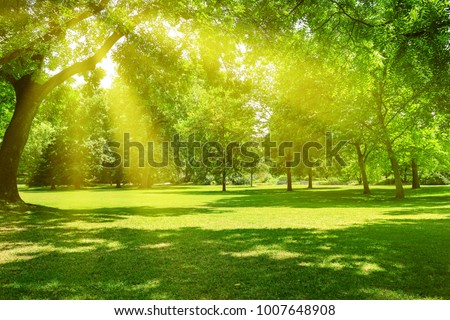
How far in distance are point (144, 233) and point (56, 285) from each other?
17.9 feet

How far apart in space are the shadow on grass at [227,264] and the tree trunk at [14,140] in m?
7.97

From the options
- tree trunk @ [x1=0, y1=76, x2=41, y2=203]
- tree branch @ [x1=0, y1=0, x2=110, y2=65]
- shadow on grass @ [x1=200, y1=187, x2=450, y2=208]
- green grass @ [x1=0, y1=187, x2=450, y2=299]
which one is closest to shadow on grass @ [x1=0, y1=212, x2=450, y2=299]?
green grass @ [x1=0, y1=187, x2=450, y2=299]

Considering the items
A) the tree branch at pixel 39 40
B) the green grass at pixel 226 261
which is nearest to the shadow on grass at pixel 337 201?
the green grass at pixel 226 261

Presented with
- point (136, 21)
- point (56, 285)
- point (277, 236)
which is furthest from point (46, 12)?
point (277, 236)

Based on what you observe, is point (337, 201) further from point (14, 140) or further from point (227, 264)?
point (14, 140)

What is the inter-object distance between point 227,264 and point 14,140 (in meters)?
16.2

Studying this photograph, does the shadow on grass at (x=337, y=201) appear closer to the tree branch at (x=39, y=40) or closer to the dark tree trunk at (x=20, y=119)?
the dark tree trunk at (x=20, y=119)

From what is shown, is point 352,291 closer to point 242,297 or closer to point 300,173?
point 242,297

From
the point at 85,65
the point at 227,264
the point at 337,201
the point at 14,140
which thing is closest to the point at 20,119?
the point at 14,140

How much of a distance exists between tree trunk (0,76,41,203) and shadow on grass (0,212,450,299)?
26.1 feet

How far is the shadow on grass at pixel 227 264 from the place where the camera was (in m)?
5.46

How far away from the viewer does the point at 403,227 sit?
12211 mm

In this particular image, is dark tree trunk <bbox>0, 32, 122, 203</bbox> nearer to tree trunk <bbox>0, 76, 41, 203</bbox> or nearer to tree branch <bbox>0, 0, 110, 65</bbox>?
tree trunk <bbox>0, 76, 41, 203</bbox>

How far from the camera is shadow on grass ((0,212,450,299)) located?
5.46 meters
